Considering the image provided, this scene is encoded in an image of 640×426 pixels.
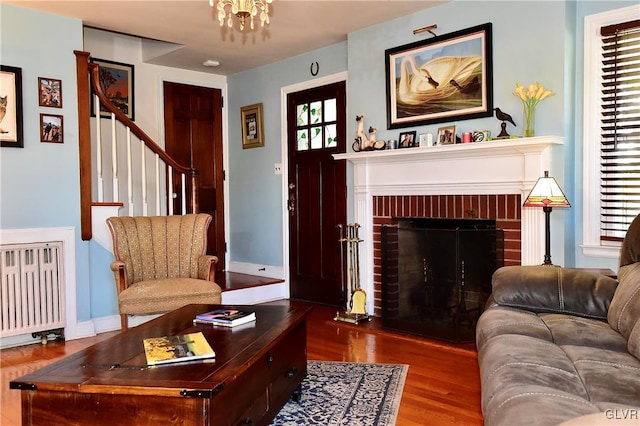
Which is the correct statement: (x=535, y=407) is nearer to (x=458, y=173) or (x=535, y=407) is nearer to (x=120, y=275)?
(x=458, y=173)

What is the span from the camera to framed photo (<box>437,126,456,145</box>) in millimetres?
3709

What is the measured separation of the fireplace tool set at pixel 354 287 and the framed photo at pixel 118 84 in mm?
2534

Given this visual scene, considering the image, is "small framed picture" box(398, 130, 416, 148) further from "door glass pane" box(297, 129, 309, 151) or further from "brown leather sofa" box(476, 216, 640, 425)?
"brown leather sofa" box(476, 216, 640, 425)

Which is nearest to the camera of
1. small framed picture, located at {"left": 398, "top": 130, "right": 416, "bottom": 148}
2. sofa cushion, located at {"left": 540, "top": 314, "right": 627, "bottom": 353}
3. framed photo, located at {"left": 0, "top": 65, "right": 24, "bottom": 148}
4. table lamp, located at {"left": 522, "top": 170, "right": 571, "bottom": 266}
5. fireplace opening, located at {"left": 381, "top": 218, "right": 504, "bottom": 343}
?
sofa cushion, located at {"left": 540, "top": 314, "right": 627, "bottom": 353}

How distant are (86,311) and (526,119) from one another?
3.53 meters

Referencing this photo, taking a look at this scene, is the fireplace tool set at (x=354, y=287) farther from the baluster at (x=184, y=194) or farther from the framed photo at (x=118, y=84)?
the framed photo at (x=118, y=84)

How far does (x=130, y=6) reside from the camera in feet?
12.4

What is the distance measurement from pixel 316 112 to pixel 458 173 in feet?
5.95

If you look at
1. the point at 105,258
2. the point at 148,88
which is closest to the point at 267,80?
the point at 148,88

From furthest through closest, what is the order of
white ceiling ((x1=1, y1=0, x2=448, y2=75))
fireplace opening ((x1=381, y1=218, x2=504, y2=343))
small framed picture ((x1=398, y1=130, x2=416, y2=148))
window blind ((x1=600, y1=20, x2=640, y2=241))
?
1. small framed picture ((x1=398, y1=130, x2=416, y2=148))
2. white ceiling ((x1=1, y1=0, x2=448, y2=75))
3. fireplace opening ((x1=381, y1=218, x2=504, y2=343))
4. window blind ((x1=600, y1=20, x2=640, y2=241))

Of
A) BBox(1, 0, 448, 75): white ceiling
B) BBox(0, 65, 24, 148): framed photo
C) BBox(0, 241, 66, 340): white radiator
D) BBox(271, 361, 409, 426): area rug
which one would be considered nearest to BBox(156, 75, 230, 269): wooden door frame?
BBox(1, 0, 448, 75): white ceiling

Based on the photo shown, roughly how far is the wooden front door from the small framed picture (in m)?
2.55

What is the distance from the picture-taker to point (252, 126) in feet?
18.5

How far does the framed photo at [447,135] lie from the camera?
3.71m
